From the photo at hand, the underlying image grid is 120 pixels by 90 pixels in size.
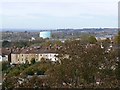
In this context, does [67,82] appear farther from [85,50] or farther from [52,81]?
[85,50]

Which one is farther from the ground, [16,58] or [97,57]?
[97,57]

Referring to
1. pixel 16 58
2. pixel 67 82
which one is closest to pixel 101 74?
pixel 67 82

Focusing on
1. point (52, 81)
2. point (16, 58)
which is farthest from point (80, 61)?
point (16, 58)

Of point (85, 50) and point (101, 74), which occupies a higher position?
point (85, 50)

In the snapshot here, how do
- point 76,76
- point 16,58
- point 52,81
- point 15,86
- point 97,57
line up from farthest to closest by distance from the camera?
point 16,58
point 97,57
point 76,76
point 52,81
point 15,86

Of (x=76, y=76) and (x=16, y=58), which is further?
(x=16, y=58)

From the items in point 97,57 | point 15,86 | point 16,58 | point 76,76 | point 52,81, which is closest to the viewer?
point 15,86

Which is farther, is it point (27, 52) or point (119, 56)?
point (27, 52)

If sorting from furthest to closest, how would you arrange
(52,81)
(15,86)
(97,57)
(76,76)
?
(97,57)
(76,76)
(52,81)
(15,86)

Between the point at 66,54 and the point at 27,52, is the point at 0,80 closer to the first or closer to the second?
the point at 66,54
